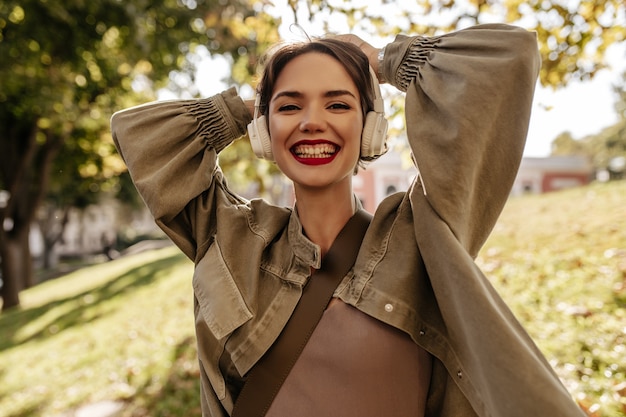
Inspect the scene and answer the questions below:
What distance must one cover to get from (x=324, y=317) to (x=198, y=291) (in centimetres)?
49

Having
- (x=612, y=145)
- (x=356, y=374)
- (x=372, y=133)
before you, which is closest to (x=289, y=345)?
(x=356, y=374)

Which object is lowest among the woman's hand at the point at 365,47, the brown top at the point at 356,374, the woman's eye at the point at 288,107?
the brown top at the point at 356,374

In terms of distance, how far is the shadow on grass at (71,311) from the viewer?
881cm

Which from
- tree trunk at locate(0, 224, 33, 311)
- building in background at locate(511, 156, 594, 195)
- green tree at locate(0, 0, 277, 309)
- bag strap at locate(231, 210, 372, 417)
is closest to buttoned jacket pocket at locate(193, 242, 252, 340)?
bag strap at locate(231, 210, 372, 417)

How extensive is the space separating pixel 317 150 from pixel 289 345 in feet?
2.25

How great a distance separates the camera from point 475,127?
135cm

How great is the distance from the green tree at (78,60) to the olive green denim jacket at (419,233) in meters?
2.56

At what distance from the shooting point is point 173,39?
28.4ft

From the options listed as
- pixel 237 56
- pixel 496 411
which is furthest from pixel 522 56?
pixel 237 56

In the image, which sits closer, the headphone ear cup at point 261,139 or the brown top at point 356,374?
the brown top at point 356,374

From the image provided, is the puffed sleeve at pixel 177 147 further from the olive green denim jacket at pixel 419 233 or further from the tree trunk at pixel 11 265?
the tree trunk at pixel 11 265

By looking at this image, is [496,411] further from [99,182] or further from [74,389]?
[99,182]

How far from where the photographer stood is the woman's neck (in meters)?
1.75

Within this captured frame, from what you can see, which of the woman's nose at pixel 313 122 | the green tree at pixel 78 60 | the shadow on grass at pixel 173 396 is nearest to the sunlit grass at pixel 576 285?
the woman's nose at pixel 313 122
